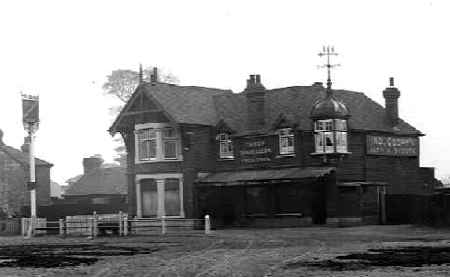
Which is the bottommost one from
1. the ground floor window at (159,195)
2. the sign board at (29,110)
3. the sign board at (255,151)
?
the ground floor window at (159,195)

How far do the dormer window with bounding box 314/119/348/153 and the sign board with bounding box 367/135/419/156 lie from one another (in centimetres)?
279

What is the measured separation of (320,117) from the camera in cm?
4681

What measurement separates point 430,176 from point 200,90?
15.3m

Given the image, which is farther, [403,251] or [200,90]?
[200,90]

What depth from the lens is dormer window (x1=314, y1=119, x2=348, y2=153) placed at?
46656mm

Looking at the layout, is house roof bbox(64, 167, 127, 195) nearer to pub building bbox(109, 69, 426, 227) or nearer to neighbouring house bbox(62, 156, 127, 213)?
neighbouring house bbox(62, 156, 127, 213)

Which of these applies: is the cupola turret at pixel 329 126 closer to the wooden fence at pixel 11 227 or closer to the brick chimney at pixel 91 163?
the wooden fence at pixel 11 227

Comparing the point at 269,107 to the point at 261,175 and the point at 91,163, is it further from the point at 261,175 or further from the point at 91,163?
the point at 91,163

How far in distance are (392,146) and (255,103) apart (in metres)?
8.37

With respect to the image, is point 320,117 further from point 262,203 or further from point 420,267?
point 420,267

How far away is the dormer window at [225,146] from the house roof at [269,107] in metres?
0.76

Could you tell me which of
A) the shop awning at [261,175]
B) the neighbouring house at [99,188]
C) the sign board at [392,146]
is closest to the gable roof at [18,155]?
the neighbouring house at [99,188]

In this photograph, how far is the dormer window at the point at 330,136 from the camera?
46656 millimetres

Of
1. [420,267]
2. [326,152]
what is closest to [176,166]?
[326,152]
